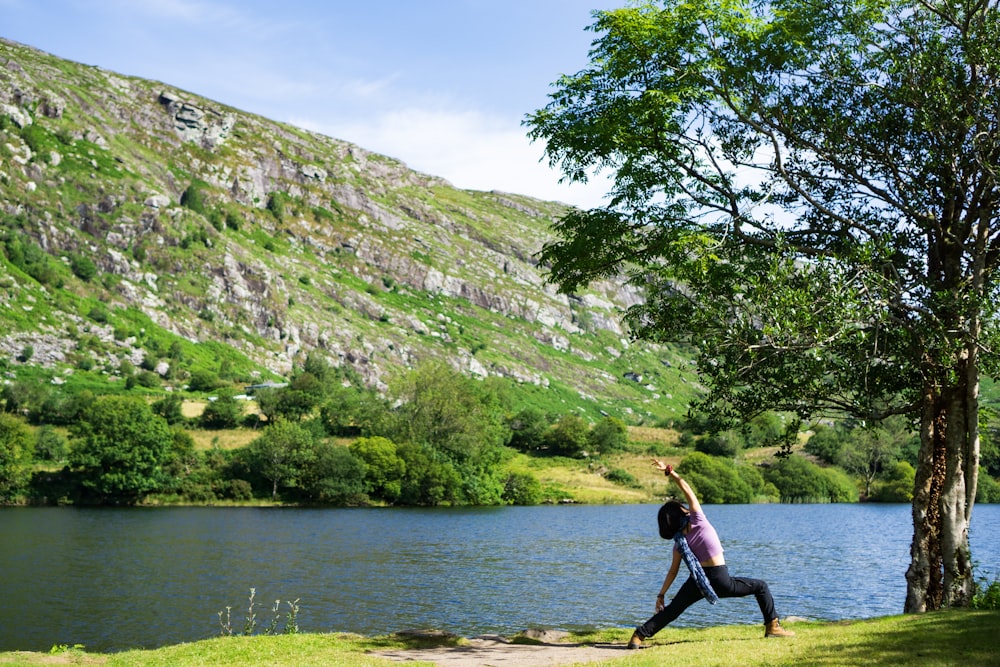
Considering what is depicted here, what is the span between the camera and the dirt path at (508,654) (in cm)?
1495

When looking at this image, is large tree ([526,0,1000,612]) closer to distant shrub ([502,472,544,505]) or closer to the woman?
the woman

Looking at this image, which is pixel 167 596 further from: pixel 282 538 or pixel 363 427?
pixel 363 427

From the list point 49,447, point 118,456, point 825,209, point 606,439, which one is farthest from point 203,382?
point 825,209

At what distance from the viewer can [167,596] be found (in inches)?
1578

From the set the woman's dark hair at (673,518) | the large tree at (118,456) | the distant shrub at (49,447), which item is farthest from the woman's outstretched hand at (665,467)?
the distant shrub at (49,447)

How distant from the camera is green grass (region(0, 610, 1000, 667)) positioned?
1238cm

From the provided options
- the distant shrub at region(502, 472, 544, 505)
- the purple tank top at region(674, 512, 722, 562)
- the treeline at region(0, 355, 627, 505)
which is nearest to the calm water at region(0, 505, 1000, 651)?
the treeline at region(0, 355, 627, 505)

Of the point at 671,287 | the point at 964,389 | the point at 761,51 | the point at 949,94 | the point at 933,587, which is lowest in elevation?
the point at 933,587

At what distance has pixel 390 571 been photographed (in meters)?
48.5

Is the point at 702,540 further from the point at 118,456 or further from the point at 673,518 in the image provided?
the point at 118,456

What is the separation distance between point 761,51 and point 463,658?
16.2 metres

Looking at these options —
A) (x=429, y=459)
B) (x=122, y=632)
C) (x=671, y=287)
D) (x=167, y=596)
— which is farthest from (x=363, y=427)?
(x=671, y=287)

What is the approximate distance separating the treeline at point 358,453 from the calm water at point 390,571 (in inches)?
545

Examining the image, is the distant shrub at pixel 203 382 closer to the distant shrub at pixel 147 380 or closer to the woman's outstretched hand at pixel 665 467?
the distant shrub at pixel 147 380
